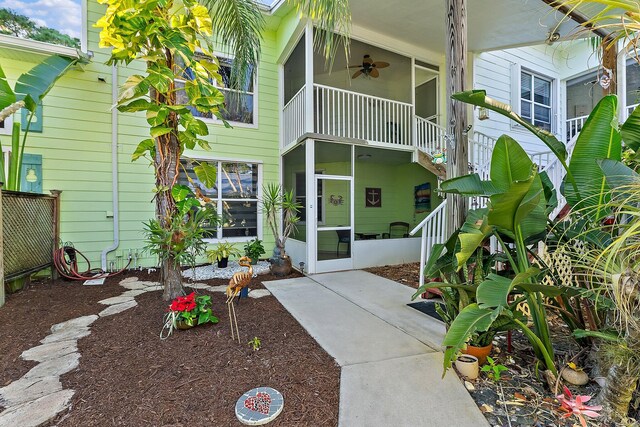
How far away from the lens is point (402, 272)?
20.3 ft

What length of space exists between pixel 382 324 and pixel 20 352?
370cm

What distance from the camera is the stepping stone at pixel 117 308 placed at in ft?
12.3

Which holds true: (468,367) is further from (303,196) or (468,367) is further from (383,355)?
(303,196)

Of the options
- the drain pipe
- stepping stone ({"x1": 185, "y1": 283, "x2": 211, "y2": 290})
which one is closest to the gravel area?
stepping stone ({"x1": 185, "y1": 283, "x2": 211, "y2": 290})

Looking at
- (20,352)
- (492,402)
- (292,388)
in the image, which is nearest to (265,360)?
(292,388)

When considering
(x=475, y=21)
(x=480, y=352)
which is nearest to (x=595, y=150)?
(x=480, y=352)

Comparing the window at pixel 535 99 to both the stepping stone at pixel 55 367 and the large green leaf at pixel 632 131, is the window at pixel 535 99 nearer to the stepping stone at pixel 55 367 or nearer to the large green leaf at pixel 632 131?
the large green leaf at pixel 632 131

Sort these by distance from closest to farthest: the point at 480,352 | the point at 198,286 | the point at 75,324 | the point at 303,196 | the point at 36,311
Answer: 1. the point at 480,352
2. the point at 75,324
3. the point at 36,311
4. the point at 198,286
5. the point at 303,196

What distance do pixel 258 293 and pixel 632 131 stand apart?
467 cm

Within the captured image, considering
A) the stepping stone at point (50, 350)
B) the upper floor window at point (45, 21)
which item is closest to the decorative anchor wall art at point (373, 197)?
the stepping stone at point (50, 350)

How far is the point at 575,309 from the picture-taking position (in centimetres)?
241

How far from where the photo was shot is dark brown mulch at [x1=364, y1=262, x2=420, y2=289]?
5430mm

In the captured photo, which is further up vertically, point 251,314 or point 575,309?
point 575,309

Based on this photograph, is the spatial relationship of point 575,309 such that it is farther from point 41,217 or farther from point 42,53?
point 42,53
